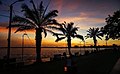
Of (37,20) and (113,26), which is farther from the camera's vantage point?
(113,26)

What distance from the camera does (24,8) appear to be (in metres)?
29.7

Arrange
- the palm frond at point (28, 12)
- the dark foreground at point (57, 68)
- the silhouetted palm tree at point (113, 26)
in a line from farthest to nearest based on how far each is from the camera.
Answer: the silhouetted palm tree at point (113, 26), the palm frond at point (28, 12), the dark foreground at point (57, 68)

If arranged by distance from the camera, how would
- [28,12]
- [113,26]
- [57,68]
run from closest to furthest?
1. [57,68]
2. [28,12]
3. [113,26]

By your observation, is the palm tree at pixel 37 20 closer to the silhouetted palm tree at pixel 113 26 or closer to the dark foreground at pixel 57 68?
the dark foreground at pixel 57 68

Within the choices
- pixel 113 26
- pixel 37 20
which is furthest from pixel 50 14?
pixel 113 26

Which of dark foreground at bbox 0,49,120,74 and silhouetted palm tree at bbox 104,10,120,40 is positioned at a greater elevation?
silhouetted palm tree at bbox 104,10,120,40

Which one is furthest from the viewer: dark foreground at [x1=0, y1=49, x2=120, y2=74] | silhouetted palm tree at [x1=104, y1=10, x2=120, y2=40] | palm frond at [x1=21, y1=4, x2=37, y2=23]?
silhouetted palm tree at [x1=104, y1=10, x2=120, y2=40]

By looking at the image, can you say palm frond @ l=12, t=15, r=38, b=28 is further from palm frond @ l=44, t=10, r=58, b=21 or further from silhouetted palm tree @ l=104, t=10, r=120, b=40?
silhouetted palm tree @ l=104, t=10, r=120, b=40

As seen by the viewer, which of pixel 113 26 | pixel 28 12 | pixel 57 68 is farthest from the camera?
pixel 113 26

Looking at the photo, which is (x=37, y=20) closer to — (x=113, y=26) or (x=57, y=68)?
(x=57, y=68)

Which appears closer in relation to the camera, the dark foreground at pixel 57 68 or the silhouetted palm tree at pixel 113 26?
the dark foreground at pixel 57 68

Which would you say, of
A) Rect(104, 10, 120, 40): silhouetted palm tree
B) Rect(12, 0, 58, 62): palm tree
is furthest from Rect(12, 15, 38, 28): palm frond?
Rect(104, 10, 120, 40): silhouetted palm tree

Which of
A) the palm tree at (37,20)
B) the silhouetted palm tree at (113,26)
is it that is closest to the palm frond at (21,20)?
the palm tree at (37,20)

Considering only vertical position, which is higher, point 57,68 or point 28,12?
point 28,12
